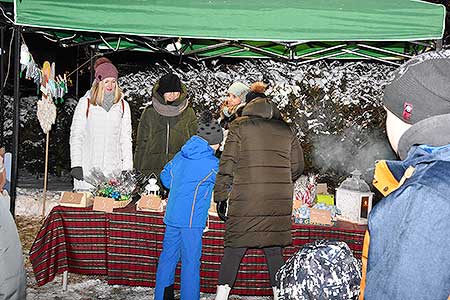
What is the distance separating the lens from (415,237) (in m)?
1.14

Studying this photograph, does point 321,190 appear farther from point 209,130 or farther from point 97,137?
point 97,137

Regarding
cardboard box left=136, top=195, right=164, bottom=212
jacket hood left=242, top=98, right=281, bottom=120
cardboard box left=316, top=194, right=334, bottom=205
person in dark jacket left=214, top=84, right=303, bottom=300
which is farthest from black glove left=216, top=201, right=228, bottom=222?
cardboard box left=316, top=194, right=334, bottom=205

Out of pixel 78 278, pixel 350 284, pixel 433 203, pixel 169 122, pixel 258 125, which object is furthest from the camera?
pixel 169 122

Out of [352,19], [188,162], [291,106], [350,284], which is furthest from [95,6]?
[291,106]

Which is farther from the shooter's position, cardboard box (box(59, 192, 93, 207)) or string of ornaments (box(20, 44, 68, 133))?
string of ornaments (box(20, 44, 68, 133))

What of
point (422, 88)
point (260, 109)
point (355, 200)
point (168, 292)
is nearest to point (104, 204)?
point (168, 292)

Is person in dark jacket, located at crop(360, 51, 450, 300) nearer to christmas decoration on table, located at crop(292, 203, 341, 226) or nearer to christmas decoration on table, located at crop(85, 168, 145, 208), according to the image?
christmas decoration on table, located at crop(292, 203, 341, 226)

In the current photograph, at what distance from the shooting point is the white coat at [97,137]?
4.86m

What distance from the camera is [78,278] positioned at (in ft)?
16.4

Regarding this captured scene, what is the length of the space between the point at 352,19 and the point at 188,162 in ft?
4.95

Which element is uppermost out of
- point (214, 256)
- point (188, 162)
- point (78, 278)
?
point (188, 162)

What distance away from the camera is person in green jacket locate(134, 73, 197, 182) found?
521 centimetres

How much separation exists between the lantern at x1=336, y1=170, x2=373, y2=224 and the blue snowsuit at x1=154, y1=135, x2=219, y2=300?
42.3 inches

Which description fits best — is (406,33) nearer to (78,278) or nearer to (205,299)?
(205,299)
